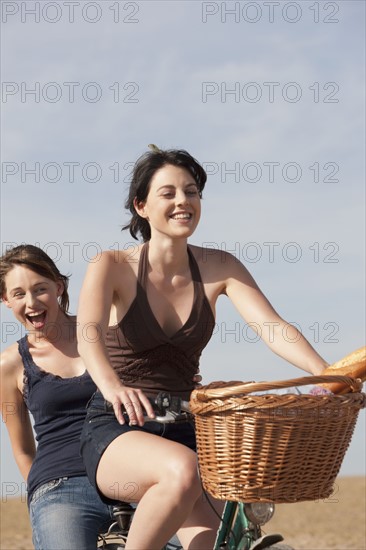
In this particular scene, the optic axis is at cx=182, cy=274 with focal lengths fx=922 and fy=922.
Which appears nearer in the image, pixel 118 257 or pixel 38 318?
pixel 118 257

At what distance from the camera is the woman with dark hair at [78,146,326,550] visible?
361cm

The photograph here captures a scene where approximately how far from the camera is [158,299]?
4172mm

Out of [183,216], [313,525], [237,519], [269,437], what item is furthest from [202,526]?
[313,525]

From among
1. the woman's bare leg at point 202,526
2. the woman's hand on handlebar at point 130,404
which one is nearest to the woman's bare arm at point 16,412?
the woman's bare leg at point 202,526

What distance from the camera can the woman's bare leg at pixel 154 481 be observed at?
356 centimetres

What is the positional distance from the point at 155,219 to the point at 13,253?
5.30 ft

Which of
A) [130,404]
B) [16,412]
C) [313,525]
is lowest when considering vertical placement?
[313,525]

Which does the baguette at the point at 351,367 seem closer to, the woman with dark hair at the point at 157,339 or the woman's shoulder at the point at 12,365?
the woman with dark hair at the point at 157,339

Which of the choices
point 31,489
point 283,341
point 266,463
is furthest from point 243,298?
point 31,489

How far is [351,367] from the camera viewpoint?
11.8 ft

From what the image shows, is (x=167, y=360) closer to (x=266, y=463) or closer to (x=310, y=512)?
(x=266, y=463)

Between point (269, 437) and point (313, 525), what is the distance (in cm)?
2014

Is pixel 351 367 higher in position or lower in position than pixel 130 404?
higher

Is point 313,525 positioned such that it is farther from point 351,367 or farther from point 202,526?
point 351,367
